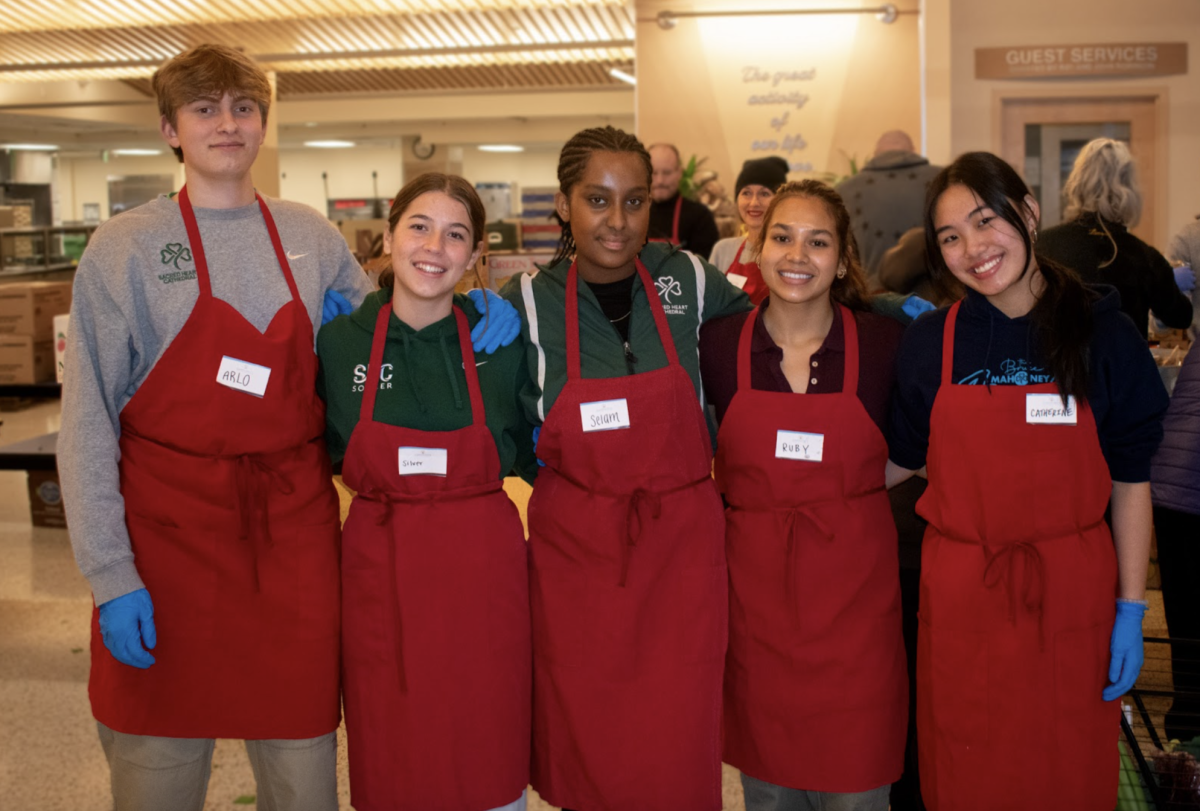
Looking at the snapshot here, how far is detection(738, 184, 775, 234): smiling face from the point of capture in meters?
3.63

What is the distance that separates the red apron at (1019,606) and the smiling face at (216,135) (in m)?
1.36

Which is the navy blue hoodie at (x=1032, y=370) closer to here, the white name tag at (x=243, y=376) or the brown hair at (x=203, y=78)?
the white name tag at (x=243, y=376)

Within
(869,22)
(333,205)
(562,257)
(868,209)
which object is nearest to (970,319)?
(562,257)

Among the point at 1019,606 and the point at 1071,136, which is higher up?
the point at 1071,136

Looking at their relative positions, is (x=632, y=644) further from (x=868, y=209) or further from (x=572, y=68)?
Answer: (x=572, y=68)

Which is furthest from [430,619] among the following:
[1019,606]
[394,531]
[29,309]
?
[29,309]

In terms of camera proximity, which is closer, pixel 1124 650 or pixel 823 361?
pixel 1124 650

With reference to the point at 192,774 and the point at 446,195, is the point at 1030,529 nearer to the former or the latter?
the point at 446,195

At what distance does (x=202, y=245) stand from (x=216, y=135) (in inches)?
8.2

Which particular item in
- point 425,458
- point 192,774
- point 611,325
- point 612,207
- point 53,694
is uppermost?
point 612,207

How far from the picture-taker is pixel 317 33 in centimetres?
1000

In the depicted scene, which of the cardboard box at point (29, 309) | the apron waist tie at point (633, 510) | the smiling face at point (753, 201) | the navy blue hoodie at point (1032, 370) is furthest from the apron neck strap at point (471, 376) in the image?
the cardboard box at point (29, 309)

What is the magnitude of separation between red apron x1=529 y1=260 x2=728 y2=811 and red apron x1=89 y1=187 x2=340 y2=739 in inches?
17.0

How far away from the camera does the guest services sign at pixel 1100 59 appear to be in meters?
7.67
